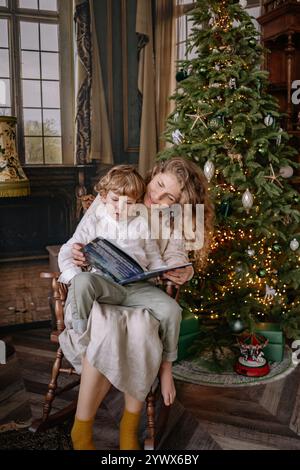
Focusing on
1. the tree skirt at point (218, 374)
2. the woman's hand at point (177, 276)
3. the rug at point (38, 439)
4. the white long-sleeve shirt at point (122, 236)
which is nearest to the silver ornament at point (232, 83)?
the white long-sleeve shirt at point (122, 236)

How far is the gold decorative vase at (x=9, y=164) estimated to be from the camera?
10.1 feet

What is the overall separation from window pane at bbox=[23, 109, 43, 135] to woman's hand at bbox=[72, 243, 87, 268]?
1.85 metres

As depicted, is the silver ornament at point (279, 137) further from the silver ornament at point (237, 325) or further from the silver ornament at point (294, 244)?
the silver ornament at point (237, 325)

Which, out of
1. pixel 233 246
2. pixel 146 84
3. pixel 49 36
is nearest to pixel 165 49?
pixel 146 84

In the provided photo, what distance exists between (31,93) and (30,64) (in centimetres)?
21

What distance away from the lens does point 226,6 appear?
2.86m

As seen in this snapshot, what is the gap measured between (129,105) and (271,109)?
1222 millimetres

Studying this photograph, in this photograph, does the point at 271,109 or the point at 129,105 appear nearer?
the point at 271,109

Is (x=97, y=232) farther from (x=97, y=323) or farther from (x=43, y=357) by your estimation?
(x=43, y=357)

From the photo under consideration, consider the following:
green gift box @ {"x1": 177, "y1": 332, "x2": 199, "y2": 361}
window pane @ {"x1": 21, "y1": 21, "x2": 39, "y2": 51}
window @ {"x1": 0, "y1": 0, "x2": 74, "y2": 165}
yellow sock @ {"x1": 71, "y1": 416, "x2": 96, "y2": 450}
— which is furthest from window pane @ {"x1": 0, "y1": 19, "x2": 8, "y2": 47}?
yellow sock @ {"x1": 71, "y1": 416, "x2": 96, "y2": 450}

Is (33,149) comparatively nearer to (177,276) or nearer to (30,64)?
(30,64)

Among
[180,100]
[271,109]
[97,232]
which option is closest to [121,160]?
[180,100]

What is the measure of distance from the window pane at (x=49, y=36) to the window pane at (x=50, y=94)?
268mm
